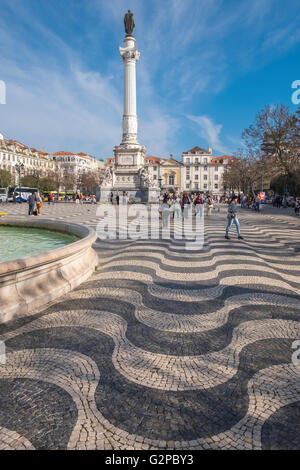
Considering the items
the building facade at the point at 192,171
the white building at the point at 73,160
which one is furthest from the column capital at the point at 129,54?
the white building at the point at 73,160

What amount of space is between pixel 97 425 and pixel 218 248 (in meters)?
7.22

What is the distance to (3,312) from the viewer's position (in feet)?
11.0

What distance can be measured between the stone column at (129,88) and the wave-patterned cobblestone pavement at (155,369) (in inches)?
1393

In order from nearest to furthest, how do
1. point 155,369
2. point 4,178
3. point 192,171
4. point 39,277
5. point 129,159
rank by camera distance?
1. point 155,369
2. point 39,277
3. point 129,159
4. point 4,178
5. point 192,171

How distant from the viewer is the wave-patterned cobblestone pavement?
71.8 inches

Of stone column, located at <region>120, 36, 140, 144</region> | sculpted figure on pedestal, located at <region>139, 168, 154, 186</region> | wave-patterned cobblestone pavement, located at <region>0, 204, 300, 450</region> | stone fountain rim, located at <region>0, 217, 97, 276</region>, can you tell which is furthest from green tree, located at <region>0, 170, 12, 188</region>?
wave-patterned cobblestone pavement, located at <region>0, 204, 300, 450</region>

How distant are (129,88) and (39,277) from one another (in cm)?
3782

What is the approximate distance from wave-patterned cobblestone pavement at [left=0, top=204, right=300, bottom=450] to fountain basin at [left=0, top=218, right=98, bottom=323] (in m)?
0.19

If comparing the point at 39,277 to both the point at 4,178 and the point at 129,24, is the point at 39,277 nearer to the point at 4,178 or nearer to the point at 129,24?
the point at 129,24

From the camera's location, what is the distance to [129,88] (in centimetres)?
3638

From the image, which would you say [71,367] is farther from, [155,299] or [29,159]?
[29,159]

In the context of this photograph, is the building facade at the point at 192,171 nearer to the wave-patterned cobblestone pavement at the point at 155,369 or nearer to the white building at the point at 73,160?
the white building at the point at 73,160

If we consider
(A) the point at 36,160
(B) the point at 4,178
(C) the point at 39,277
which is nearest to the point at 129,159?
(C) the point at 39,277

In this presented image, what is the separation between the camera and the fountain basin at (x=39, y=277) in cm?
342
